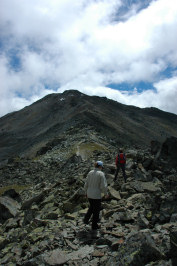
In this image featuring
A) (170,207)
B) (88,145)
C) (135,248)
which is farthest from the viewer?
(88,145)

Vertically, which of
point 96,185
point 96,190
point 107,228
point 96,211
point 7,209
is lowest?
point 7,209

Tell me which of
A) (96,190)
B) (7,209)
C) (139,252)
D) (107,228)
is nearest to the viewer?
(139,252)

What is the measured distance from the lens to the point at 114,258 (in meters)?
6.66

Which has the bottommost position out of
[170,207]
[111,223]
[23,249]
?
[23,249]

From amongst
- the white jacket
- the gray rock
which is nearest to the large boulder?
the white jacket

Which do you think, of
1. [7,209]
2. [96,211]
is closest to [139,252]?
[96,211]

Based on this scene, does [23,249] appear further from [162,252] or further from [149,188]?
[149,188]

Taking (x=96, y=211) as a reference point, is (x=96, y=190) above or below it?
above

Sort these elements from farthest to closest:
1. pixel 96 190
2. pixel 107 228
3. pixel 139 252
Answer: pixel 96 190
pixel 107 228
pixel 139 252

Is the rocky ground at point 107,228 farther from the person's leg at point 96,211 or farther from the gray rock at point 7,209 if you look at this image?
the person's leg at point 96,211

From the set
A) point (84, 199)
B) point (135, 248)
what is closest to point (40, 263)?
point (135, 248)

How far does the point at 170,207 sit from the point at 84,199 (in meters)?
5.66

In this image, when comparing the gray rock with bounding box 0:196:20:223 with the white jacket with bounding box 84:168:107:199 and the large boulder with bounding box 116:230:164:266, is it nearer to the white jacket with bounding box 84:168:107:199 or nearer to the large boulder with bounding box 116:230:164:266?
the white jacket with bounding box 84:168:107:199

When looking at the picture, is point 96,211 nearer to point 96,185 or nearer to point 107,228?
point 107,228
